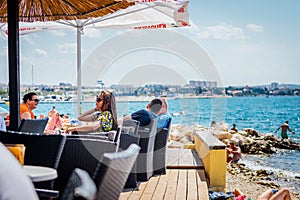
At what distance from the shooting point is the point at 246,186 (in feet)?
31.9

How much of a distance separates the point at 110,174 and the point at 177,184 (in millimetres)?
3282

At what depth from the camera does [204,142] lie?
227 inches

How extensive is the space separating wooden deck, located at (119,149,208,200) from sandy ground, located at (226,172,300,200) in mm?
3210

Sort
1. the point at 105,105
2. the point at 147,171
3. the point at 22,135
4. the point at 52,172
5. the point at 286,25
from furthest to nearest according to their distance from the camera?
1. the point at 286,25
2. the point at 147,171
3. the point at 105,105
4. the point at 22,135
5. the point at 52,172

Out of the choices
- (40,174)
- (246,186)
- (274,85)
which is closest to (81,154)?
(40,174)

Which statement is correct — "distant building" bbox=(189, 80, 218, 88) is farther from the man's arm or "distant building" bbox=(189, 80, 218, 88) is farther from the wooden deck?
the man's arm

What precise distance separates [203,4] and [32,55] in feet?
59.9

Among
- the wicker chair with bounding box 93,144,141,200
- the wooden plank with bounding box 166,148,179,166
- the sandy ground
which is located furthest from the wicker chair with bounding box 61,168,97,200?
the sandy ground

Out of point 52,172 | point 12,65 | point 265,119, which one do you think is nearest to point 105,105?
point 12,65

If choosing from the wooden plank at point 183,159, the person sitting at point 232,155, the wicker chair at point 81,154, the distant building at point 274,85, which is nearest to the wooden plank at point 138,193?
the wicker chair at point 81,154

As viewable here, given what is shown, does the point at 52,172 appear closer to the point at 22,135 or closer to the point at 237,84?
the point at 22,135

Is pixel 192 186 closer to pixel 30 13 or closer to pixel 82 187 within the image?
pixel 30 13

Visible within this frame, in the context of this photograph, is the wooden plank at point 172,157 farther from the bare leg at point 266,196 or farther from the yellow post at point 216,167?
the bare leg at point 266,196

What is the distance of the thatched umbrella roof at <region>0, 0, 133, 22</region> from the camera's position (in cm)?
472
